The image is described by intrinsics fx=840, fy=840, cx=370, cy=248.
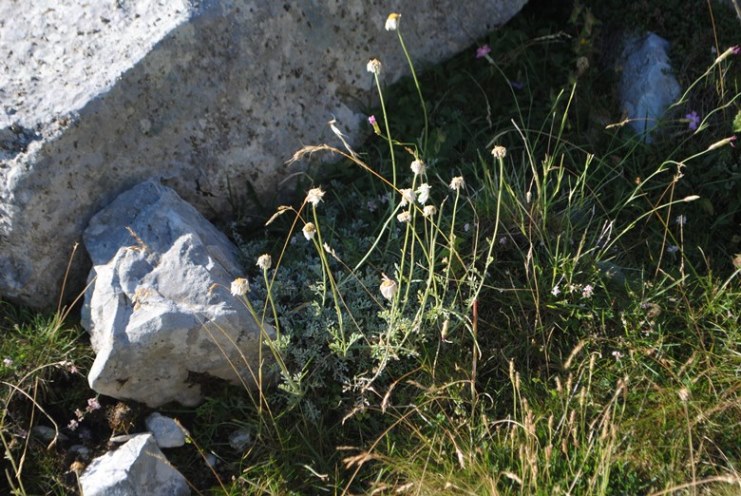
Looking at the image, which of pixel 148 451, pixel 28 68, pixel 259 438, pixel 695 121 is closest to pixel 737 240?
pixel 695 121

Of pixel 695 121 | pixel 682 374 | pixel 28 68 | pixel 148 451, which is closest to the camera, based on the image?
pixel 148 451

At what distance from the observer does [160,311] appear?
139 inches

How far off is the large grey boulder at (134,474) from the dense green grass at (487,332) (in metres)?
0.14

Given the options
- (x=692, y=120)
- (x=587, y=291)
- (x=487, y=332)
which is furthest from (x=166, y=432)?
(x=692, y=120)

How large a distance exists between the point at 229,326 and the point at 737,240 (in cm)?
255

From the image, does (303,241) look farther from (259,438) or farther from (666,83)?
(666,83)

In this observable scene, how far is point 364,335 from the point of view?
12.3 ft

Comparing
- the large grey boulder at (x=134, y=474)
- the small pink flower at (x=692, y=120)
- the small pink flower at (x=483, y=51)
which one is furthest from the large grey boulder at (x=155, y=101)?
the small pink flower at (x=692, y=120)

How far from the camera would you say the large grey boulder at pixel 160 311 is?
354 cm

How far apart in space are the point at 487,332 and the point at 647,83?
1.82 m

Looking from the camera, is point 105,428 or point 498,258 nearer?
point 105,428

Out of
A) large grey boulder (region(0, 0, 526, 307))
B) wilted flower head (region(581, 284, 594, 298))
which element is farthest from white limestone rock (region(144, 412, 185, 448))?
wilted flower head (region(581, 284, 594, 298))

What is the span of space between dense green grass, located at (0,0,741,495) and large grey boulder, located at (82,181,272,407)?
5.3 inches

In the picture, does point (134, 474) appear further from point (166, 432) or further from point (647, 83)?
point (647, 83)
